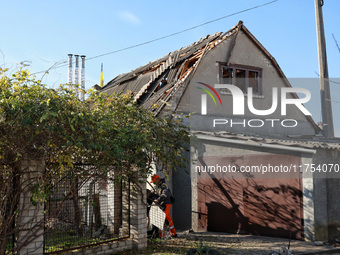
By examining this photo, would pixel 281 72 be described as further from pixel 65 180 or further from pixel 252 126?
pixel 65 180

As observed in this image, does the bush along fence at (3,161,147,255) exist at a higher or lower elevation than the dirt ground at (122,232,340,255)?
higher

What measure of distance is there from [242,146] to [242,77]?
16.9ft

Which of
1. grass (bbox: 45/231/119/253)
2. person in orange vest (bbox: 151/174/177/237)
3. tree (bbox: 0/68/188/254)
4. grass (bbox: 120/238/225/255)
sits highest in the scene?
tree (bbox: 0/68/188/254)

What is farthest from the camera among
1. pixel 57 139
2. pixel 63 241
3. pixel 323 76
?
pixel 323 76

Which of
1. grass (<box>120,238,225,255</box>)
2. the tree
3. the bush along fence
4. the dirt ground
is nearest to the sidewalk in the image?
the dirt ground

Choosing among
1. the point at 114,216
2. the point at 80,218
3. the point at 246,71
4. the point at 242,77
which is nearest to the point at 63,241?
the point at 80,218

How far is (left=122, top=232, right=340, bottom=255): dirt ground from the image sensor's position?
29.8 feet

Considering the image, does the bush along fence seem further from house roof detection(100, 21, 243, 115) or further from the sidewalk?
house roof detection(100, 21, 243, 115)

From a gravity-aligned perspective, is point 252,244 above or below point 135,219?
below

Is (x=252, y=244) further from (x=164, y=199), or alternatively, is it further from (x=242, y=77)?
(x=242, y=77)

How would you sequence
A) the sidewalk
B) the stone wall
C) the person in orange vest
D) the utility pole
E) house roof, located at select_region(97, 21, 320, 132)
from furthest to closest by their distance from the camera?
1. house roof, located at select_region(97, 21, 320, 132)
2. the utility pole
3. the person in orange vest
4. the sidewalk
5. the stone wall

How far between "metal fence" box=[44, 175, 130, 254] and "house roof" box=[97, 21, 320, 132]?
17.0 ft

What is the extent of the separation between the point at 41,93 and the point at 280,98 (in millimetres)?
12978

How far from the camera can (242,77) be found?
53.2 ft
